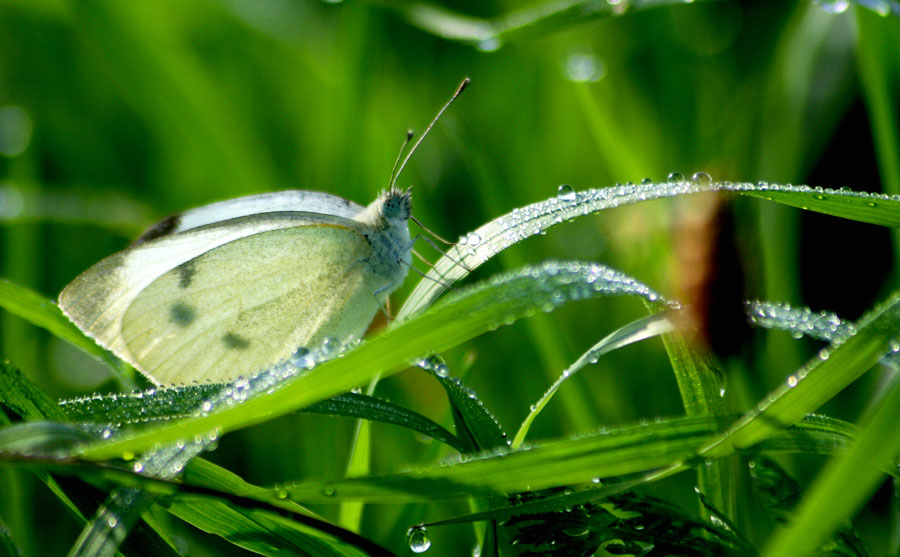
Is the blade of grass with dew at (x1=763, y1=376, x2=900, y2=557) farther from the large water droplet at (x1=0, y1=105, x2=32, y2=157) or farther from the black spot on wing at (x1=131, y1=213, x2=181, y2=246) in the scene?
the large water droplet at (x1=0, y1=105, x2=32, y2=157)

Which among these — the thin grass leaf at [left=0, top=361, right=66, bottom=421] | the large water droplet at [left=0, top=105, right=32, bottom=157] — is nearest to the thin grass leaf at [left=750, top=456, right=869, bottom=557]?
the thin grass leaf at [left=0, top=361, right=66, bottom=421]

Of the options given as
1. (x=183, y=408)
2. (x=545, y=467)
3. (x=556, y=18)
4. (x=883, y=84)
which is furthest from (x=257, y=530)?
(x=883, y=84)

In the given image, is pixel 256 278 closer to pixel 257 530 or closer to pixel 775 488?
pixel 257 530

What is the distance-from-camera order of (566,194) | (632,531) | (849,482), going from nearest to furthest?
(849,482), (632,531), (566,194)

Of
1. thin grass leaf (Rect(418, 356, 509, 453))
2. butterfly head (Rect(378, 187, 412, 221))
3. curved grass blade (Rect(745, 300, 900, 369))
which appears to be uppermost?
butterfly head (Rect(378, 187, 412, 221))

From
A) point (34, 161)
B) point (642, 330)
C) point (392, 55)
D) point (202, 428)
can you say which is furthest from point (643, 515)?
point (392, 55)
